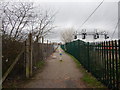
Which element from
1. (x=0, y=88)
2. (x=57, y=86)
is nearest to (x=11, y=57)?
(x=0, y=88)

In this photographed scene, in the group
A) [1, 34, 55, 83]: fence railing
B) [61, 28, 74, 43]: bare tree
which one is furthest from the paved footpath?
[61, 28, 74, 43]: bare tree

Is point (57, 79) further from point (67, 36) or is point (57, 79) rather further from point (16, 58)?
point (67, 36)

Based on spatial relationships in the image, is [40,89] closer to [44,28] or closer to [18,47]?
[18,47]

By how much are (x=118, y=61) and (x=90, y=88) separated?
144 centimetres

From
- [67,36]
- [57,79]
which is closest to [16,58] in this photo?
[57,79]

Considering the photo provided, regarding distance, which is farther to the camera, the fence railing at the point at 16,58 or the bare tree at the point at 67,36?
the bare tree at the point at 67,36

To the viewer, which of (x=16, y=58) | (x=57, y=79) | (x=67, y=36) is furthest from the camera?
(x=67, y=36)

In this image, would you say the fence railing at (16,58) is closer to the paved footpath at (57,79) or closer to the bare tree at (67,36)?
the paved footpath at (57,79)

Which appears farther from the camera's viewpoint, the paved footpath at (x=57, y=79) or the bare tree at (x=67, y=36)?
the bare tree at (x=67, y=36)

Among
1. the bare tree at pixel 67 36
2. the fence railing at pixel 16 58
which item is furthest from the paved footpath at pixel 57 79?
the bare tree at pixel 67 36

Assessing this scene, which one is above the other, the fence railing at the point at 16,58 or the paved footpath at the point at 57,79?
the fence railing at the point at 16,58

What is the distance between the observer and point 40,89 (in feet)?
14.4

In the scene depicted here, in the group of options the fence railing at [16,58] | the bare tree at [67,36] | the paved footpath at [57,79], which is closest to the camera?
the paved footpath at [57,79]

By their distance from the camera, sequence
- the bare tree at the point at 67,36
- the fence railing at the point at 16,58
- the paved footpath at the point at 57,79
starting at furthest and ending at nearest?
1. the bare tree at the point at 67,36
2. the fence railing at the point at 16,58
3. the paved footpath at the point at 57,79
